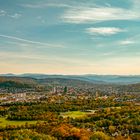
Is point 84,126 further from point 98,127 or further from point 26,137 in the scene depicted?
point 26,137

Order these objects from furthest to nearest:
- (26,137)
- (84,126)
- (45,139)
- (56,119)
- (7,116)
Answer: (7,116)
(56,119)
(84,126)
(26,137)
(45,139)

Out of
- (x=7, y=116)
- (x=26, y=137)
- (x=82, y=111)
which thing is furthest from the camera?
(x=82, y=111)

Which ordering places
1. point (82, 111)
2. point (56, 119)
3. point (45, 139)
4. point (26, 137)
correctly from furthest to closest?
point (82, 111)
point (56, 119)
point (26, 137)
point (45, 139)

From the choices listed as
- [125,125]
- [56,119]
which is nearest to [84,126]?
[125,125]

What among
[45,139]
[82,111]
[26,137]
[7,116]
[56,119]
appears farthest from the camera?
[82,111]

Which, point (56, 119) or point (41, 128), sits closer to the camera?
point (41, 128)

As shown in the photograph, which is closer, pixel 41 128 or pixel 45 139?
pixel 45 139

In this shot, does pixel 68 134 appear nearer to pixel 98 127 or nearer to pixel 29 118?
pixel 98 127

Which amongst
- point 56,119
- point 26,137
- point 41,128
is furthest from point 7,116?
point 26,137
